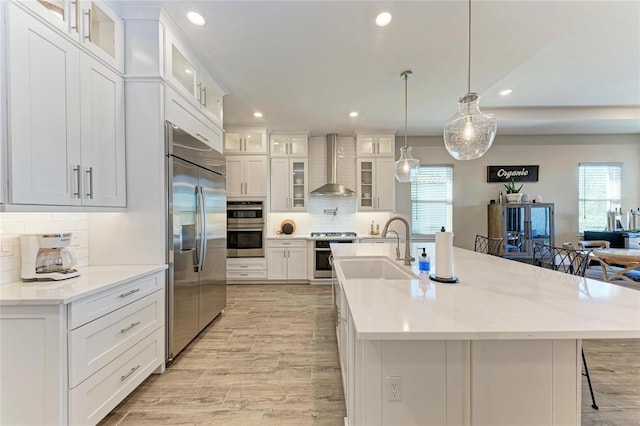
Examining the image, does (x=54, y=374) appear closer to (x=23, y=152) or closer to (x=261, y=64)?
(x=23, y=152)

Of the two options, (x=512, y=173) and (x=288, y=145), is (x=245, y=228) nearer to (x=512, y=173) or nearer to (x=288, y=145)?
(x=288, y=145)

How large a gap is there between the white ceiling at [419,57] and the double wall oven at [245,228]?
5.11ft

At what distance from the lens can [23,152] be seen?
Result: 1434 mm

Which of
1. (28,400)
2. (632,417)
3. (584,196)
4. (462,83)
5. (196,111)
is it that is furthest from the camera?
(584,196)

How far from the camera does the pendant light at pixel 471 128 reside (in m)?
1.94

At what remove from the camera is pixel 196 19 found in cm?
221

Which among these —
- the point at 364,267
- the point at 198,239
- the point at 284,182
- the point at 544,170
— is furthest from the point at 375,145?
the point at 198,239

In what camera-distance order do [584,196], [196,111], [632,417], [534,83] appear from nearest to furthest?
[632,417], [196,111], [534,83], [584,196]

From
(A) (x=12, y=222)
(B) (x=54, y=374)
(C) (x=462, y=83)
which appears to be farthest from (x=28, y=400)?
(C) (x=462, y=83)

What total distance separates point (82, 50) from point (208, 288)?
227cm

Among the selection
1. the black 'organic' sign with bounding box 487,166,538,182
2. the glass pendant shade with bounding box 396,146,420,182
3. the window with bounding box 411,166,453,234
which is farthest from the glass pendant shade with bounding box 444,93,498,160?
the black 'organic' sign with bounding box 487,166,538,182

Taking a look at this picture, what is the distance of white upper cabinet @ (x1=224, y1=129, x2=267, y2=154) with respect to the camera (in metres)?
4.88

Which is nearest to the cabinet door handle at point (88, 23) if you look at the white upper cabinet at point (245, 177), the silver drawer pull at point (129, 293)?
the silver drawer pull at point (129, 293)

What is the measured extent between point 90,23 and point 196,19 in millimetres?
738
